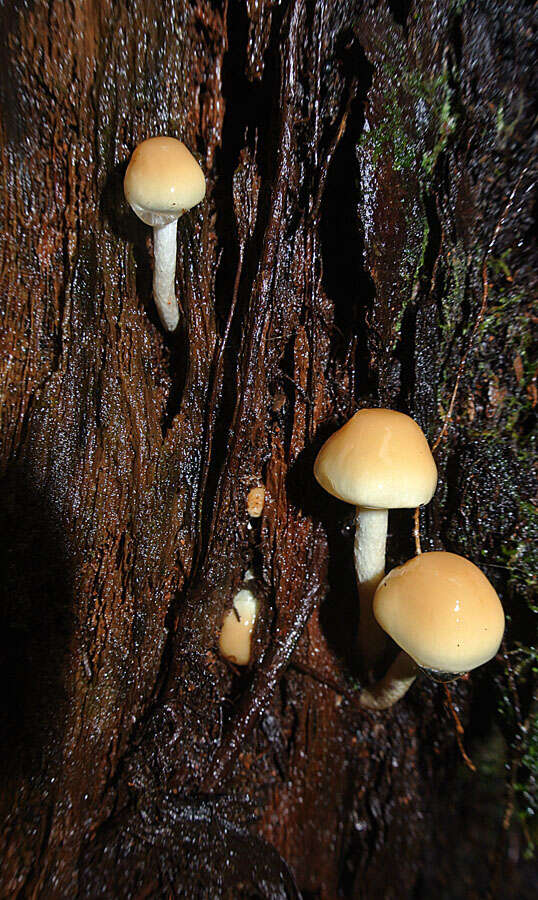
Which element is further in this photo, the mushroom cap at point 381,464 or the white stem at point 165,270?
the white stem at point 165,270

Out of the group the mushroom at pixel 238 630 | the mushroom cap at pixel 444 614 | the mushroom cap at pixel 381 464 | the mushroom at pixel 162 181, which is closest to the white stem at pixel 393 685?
the mushroom cap at pixel 444 614

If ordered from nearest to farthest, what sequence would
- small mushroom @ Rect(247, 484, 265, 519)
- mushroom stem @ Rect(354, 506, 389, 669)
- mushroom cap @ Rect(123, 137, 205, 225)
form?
mushroom cap @ Rect(123, 137, 205, 225)
mushroom stem @ Rect(354, 506, 389, 669)
small mushroom @ Rect(247, 484, 265, 519)

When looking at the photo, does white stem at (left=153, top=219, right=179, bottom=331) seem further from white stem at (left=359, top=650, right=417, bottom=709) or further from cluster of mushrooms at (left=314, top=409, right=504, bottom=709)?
white stem at (left=359, top=650, right=417, bottom=709)

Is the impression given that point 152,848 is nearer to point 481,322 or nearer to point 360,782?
point 360,782

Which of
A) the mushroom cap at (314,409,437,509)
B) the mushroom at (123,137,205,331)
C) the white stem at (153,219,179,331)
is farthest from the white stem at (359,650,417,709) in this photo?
the mushroom at (123,137,205,331)

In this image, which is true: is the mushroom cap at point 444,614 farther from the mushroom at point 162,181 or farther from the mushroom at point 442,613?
the mushroom at point 162,181

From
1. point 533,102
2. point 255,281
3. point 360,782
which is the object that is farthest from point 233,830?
point 533,102

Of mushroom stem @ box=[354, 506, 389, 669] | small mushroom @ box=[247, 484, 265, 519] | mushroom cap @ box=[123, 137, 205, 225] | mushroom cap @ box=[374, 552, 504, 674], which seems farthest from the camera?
small mushroom @ box=[247, 484, 265, 519]
